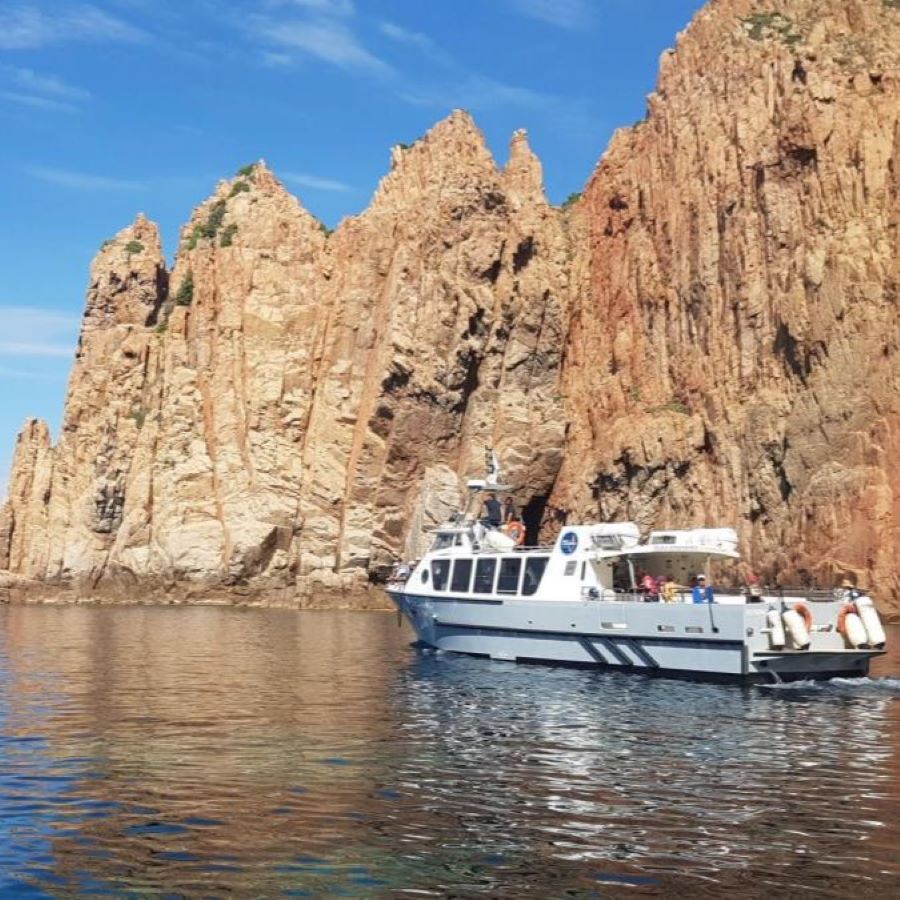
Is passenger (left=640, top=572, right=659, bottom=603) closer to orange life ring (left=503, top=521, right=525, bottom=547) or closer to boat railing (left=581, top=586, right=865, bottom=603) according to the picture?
boat railing (left=581, top=586, right=865, bottom=603)

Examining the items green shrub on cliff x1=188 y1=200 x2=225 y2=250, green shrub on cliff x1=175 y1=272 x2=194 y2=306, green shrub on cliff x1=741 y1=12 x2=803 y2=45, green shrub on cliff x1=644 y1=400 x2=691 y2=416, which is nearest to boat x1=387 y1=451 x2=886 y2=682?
green shrub on cliff x1=644 y1=400 x2=691 y2=416

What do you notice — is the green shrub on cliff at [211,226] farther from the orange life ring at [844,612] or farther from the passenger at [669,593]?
the orange life ring at [844,612]

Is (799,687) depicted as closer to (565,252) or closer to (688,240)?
(688,240)

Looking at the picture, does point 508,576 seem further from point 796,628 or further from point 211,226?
point 211,226

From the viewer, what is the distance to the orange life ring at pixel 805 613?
3350cm

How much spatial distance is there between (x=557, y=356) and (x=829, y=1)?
3351cm

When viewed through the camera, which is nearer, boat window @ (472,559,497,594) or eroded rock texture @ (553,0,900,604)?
boat window @ (472,559,497,594)

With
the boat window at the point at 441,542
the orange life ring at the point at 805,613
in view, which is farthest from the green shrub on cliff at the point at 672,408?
the orange life ring at the point at 805,613

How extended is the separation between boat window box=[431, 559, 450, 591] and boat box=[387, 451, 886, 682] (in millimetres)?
47

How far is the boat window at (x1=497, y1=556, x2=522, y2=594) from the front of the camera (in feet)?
132

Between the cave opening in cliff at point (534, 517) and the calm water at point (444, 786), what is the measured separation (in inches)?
2178

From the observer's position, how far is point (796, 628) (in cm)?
3319

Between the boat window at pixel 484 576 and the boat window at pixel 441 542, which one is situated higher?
the boat window at pixel 441 542

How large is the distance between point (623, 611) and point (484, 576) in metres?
6.66
